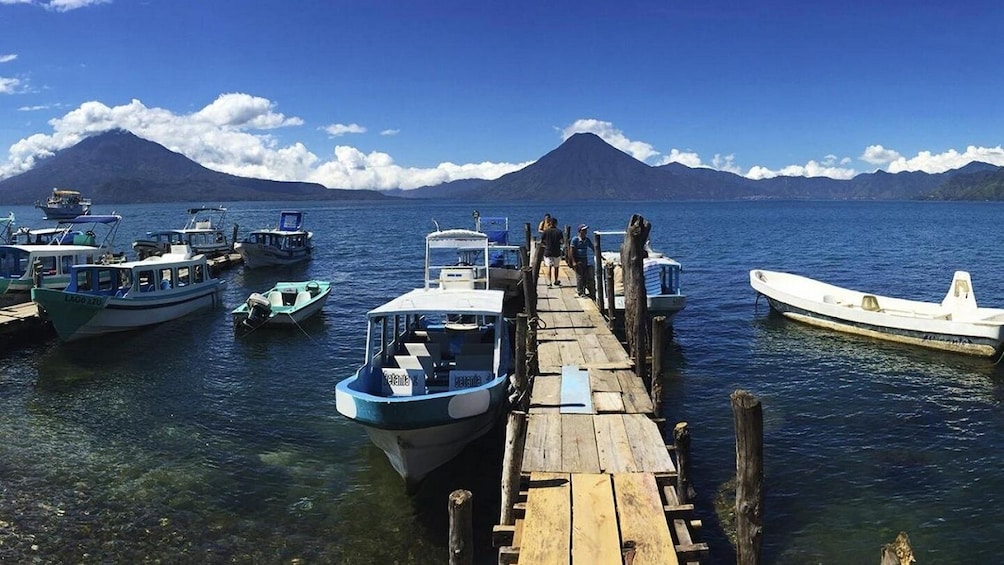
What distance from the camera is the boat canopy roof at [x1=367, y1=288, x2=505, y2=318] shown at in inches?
576

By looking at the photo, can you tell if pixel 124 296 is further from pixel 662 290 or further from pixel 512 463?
pixel 512 463

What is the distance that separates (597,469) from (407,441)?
4.41 metres

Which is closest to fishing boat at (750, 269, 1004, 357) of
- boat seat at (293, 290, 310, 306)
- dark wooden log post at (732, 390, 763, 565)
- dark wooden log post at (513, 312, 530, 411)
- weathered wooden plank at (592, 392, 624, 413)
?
weathered wooden plank at (592, 392, 624, 413)

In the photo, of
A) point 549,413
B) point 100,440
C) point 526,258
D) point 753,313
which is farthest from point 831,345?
point 100,440

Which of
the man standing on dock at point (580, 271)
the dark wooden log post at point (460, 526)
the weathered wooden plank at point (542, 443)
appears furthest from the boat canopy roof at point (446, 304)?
the man standing on dock at point (580, 271)

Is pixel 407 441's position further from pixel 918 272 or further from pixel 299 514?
pixel 918 272

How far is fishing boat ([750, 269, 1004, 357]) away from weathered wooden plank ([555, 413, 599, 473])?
17.7m

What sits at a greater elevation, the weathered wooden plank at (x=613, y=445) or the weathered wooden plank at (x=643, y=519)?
the weathered wooden plank at (x=613, y=445)

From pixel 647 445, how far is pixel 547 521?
9.51 feet

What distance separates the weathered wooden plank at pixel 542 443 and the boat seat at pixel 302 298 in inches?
830

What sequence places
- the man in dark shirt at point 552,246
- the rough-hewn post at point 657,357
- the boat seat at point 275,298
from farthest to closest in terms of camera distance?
the boat seat at point 275,298
the man in dark shirt at point 552,246
the rough-hewn post at point 657,357

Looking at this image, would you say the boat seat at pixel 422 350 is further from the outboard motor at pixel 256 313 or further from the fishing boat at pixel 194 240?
the fishing boat at pixel 194 240

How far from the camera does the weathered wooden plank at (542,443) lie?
9953mm

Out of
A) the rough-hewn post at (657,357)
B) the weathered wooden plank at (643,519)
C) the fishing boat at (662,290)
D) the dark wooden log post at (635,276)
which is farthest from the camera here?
the fishing boat at (662,290)
